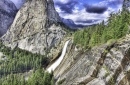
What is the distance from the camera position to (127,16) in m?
94.2

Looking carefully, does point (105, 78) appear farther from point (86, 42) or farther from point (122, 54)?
point (86, 42)

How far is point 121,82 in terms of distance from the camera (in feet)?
151

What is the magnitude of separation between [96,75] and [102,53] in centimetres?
710

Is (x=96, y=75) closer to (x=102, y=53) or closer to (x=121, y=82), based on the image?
(x=102, y=53)

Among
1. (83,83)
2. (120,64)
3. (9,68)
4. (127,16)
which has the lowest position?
(9,68)

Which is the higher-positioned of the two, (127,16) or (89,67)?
(127,16)

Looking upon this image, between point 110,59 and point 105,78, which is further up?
point 110,59

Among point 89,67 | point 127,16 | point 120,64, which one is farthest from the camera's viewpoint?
point 127,16

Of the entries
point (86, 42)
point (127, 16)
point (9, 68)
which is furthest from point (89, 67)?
point (9, 68)

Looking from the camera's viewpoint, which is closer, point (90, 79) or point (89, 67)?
point (90, 79)

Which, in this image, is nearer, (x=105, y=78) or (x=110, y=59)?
(x=105, y=78)

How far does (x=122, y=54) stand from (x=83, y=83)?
528 inches

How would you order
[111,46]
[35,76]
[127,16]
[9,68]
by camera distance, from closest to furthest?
[111,46]
[127,16]
[35,76]
[9,68]

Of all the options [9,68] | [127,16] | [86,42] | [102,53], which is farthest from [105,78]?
[9,68]
